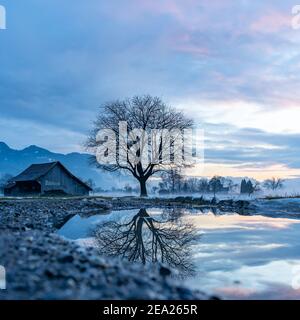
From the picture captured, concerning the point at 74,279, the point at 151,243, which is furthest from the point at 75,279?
the point at 151,243

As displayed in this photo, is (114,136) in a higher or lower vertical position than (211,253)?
higher

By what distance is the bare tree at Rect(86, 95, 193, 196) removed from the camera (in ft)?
136

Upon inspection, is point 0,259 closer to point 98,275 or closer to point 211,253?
point 98,275

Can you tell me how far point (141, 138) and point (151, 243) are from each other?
31.4 meters

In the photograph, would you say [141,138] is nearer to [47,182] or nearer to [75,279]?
[47,182]

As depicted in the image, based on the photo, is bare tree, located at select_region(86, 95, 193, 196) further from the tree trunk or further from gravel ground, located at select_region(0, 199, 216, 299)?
gravel ground, located at select_region(0, 199, 216, 299)

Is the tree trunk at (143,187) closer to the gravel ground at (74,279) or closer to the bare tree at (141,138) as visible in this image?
the bare tree at (141,138)

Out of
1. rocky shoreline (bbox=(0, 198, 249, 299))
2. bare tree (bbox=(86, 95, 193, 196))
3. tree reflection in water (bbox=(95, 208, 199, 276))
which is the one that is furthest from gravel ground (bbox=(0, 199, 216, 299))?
bare tree (bbox=(86, 95, 193, 196))

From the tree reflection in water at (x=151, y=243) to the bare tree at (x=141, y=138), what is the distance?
26.1 m

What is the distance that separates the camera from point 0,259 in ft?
20.7

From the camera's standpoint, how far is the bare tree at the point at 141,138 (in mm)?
41594
